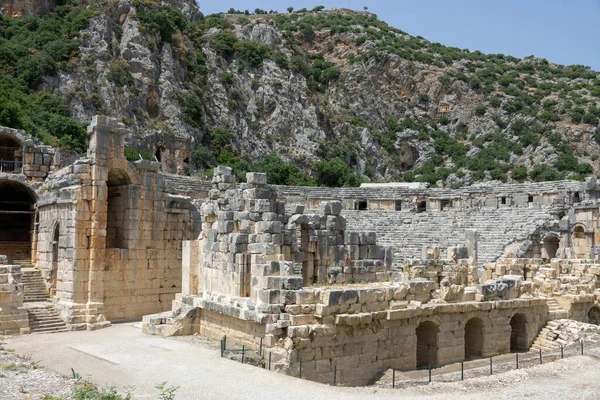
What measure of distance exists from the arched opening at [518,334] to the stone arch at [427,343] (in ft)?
13.3

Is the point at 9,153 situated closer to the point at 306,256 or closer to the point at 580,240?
the point at 306,256

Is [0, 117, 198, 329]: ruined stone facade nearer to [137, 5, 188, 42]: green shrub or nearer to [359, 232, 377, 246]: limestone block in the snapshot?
[359, 232, 377, 246]: limestone block

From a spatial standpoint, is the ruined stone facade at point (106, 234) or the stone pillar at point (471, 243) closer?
the ruined stone facade at point (106, 234)

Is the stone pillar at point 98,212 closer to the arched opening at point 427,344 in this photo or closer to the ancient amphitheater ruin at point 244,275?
the ancient amphitheater ruin at point 244,275

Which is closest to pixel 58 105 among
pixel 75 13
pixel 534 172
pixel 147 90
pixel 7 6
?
pixel 147 90

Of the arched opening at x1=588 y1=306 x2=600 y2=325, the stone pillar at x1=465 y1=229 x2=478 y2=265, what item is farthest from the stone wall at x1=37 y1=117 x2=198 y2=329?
the arched opening at x1=588 y1=306 x2=600 y2=325

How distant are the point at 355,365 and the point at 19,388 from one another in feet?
23.7

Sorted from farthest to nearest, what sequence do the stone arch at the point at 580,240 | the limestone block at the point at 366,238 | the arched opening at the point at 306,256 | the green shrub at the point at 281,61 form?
the green shrub at the point at 281,61, the stone arch at the point at 580,240, the limestone block at the point at 366,238, the arched opening at the point at 306,256

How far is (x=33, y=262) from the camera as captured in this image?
21.4 m

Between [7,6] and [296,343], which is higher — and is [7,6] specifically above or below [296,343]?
above

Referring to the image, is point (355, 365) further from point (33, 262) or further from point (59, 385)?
point (33, 262)

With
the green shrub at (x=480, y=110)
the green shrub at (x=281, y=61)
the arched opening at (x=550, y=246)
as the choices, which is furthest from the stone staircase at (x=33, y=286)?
the green shrub at (x=480, y=110)

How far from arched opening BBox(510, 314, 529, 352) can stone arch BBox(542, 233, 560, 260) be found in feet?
36.7

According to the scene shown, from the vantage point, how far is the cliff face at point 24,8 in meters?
50.8
